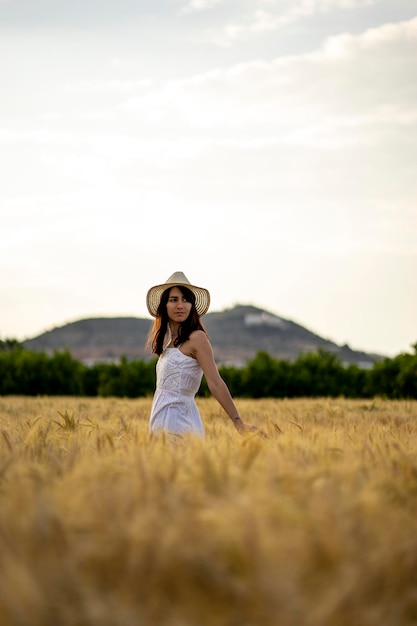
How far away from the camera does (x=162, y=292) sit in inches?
233

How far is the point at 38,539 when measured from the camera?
66.7 inches

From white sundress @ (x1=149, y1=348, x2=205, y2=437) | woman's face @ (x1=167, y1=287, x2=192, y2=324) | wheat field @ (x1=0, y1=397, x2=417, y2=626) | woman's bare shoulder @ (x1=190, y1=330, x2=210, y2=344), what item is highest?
woman's face @ (x1=167, y1=287, x2=192, y2=324)

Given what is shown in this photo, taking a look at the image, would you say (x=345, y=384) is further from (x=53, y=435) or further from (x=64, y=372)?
(x=53, y=435)

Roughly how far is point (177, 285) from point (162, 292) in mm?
168

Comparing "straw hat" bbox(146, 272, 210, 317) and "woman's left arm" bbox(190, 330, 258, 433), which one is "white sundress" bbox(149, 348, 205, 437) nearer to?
"woman's left arm" bbox(190, 330, 258, 433)

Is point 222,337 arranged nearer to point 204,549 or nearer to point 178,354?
point 178,354

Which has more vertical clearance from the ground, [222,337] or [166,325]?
[222,337]

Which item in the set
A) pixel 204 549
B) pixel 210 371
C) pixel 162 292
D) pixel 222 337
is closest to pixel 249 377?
pixel 162 292

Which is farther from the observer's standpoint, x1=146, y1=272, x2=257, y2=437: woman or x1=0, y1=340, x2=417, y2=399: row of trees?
x1=0, y1=340, x2=417, y2=399: row of trees

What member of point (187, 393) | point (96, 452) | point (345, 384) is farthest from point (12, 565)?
point (345, 384)

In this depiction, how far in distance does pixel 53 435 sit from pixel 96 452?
101cm

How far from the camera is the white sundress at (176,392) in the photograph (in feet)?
18.6

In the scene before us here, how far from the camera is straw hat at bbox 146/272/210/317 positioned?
19.0 ft

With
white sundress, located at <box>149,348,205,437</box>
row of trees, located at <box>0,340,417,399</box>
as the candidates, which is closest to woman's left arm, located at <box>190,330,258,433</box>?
white sundress, located at <box>149,348,205,437</box>
